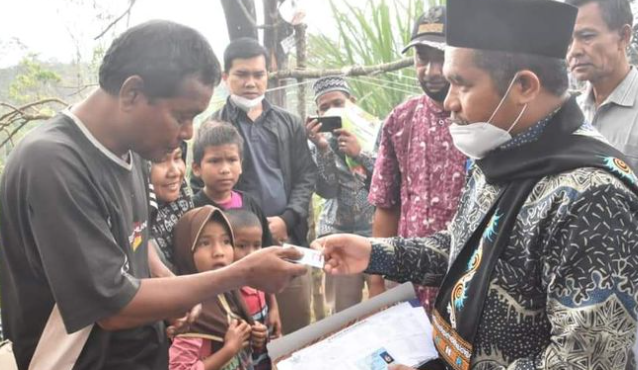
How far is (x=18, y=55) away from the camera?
3.13 meters

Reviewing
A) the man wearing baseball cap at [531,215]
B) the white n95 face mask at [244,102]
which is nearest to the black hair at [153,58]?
the man wearing baseball cap at [531,215]

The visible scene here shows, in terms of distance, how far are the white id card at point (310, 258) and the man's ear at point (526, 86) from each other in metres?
0.84

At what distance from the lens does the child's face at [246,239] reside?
2.59 metres

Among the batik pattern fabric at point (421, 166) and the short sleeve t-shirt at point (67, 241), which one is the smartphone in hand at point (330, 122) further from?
the short sleeve t-shirt at point (67, 241)

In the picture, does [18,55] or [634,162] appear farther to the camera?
[18,55]

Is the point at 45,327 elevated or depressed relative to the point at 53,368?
elevated

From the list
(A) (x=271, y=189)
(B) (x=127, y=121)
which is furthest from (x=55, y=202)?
(A) (x=271, y=189)

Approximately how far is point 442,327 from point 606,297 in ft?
1.72

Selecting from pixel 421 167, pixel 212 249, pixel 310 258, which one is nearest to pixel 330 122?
pixel 421 167

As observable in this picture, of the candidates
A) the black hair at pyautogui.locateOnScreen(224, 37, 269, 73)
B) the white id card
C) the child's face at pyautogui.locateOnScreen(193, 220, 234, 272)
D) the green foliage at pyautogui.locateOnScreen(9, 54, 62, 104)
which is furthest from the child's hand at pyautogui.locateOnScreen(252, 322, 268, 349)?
the green foliage at pyautogui.locateOnScreen(9, 54, 62, 104)

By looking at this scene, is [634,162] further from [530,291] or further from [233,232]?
[233,232]

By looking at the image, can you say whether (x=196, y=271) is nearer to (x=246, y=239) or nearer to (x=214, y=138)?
(x=246, y=239)

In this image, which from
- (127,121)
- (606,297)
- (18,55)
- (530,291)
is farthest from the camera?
(18,55)

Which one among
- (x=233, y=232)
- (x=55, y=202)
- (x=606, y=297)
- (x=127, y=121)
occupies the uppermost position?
(x=127, y=121)
